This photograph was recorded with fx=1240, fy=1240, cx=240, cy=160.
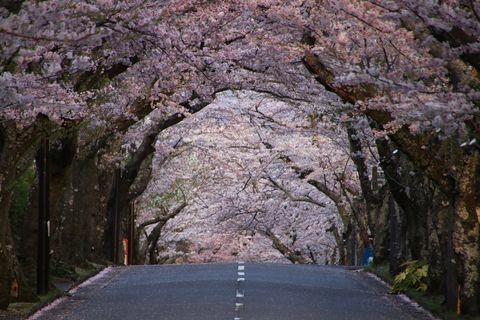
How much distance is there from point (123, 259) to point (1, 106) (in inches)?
1218

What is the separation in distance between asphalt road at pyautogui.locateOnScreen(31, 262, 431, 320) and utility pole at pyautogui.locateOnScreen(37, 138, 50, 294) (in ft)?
2.16

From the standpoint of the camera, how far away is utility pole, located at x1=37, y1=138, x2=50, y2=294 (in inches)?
964

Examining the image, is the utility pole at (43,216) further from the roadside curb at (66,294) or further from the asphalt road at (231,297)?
the asphalt road at (231,297)

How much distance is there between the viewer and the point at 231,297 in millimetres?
24125

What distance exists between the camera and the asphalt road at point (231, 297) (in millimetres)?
21266

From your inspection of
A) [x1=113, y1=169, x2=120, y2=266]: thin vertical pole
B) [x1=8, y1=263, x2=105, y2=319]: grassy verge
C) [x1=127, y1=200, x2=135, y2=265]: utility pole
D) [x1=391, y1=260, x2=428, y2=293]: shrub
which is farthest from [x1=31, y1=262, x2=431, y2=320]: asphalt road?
[x1=127, y1=200, x2=135, y2=265]: utility pole

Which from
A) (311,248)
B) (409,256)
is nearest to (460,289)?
(409,256)

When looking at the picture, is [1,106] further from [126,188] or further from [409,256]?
[126,188]

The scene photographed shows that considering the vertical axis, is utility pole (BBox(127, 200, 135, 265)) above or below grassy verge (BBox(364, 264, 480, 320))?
above

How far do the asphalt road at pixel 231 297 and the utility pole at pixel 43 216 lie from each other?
659mm

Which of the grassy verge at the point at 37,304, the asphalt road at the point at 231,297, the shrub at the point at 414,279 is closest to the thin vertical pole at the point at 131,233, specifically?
the asphalt road at the point at 231,297

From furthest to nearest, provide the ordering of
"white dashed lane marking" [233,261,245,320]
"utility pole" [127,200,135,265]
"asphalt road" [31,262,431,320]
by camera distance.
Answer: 1. "utility pole" [127,200,135,265]
2. "asphalt road" [31,262,431,320]
3. "white dashed lane marking" [233,261,245,320]

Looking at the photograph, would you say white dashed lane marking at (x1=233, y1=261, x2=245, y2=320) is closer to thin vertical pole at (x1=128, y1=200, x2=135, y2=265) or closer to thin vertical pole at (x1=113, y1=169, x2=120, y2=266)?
thin vertical pole at (x1=113, y1=169, x2=120, y2=266)

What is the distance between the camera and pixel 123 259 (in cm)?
4722
